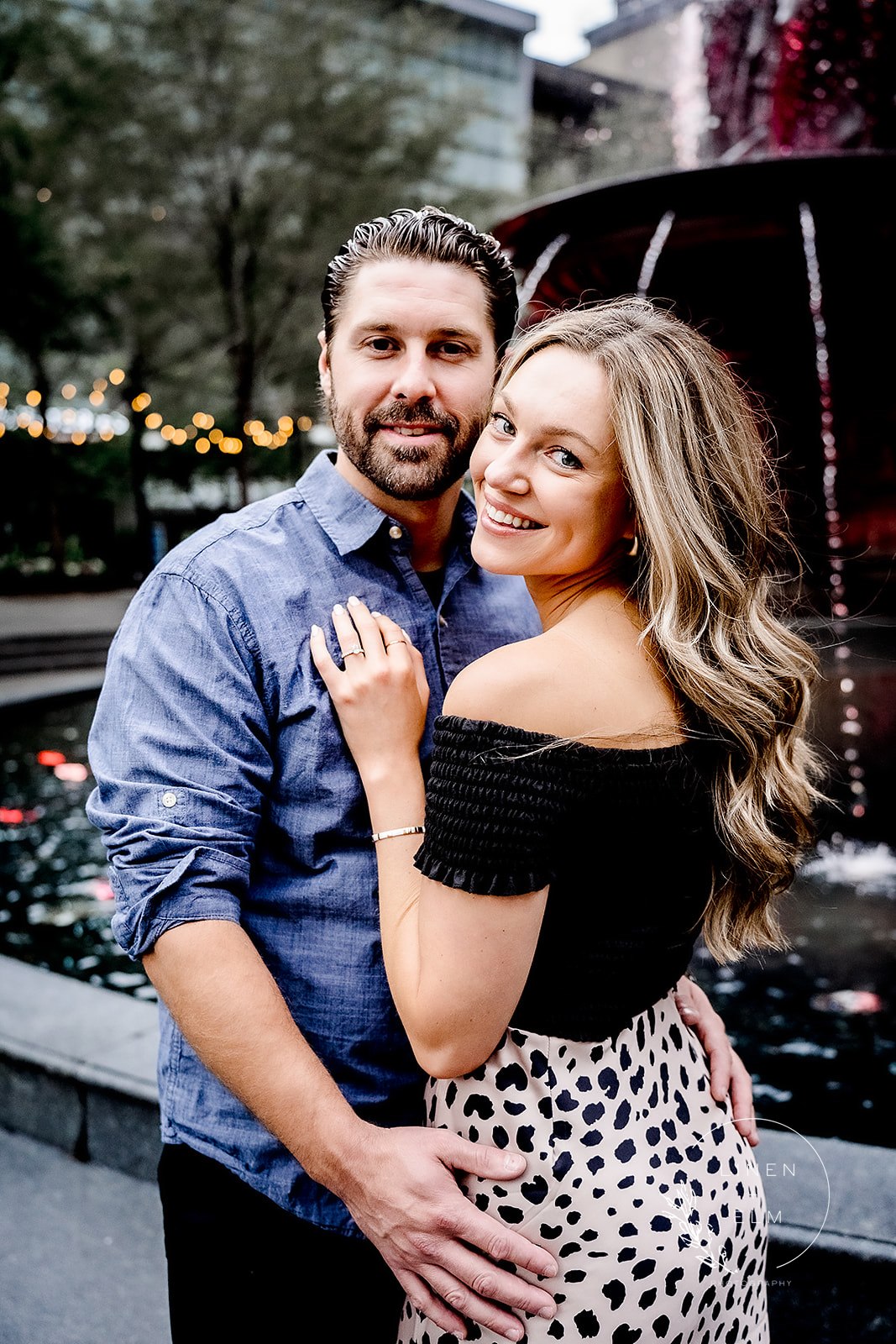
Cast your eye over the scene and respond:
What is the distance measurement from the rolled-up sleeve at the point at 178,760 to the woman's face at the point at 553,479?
18.4 inches

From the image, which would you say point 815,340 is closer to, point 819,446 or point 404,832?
point 819,446

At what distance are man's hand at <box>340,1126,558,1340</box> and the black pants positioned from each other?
12.0 inches

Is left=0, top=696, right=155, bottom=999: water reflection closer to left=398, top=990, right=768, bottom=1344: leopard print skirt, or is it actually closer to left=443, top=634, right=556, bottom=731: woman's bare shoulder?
left=398, top=990, right=768, bottom=1344: leopard print skirt

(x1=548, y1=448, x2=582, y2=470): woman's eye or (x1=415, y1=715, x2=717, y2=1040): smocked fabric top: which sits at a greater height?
(x1=548, y1=448, x2=582, y2=470): woman's eye

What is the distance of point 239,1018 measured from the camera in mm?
1559

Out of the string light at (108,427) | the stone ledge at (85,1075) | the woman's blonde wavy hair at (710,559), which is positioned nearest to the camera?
the woman's blonde wavy hair at (710,559)

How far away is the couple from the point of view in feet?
4.81

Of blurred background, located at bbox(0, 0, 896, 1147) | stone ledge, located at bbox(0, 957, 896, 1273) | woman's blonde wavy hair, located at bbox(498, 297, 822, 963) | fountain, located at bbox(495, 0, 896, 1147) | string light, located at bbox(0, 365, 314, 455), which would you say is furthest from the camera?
string light, located at bbox(0, 365, 314, 455)

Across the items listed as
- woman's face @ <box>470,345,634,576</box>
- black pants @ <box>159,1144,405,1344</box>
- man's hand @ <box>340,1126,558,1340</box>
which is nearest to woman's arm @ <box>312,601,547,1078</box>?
man's hand @ <box>340,1126,558,1340</box>

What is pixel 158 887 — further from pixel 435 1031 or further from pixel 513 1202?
pixel 513 1202

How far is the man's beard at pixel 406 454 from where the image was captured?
1957 mm

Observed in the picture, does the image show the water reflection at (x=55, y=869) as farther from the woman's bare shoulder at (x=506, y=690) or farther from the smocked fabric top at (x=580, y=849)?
the woman's bare shoulder at (x=506, y=690)

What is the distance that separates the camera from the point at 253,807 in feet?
5.62

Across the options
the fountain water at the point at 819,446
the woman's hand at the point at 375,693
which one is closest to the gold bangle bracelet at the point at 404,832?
the woman's hand at the point at 375,693
